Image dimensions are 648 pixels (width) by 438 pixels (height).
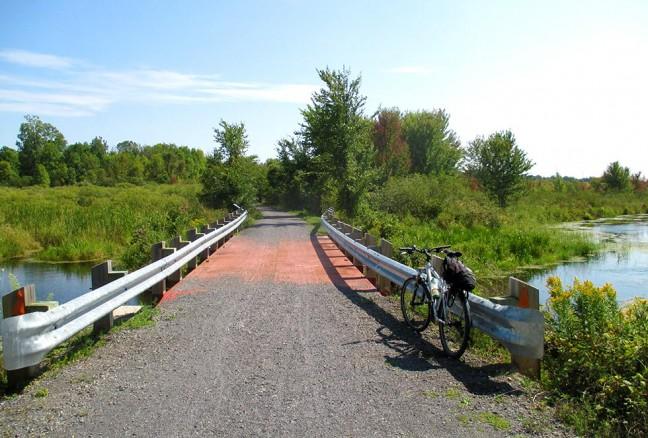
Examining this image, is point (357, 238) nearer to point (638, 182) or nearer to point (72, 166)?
point (638, 182)

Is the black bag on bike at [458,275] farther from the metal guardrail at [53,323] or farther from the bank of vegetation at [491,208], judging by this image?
the metal guardrail at [53,323]

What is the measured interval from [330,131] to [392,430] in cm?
3338

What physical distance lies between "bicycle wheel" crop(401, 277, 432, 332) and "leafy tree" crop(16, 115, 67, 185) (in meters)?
101

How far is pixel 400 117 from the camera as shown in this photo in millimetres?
63625

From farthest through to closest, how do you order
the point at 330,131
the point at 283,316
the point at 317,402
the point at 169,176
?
the point at 169,176, the point at 330,131, the point at 283,316, the point at 317,402

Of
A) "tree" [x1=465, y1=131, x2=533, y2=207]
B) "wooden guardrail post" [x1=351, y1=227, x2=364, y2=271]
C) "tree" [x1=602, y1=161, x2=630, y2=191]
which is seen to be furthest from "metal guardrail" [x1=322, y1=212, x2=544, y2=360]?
"tree" [x1=602, y1=161, x2=630, y2=191]

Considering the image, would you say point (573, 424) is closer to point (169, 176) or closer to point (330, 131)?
point (330, 131)

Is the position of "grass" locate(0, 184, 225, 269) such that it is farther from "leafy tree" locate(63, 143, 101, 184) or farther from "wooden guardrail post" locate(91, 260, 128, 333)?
"leafy tree" locate(63, 143, 101, 184)

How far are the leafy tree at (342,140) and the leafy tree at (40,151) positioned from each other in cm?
7659

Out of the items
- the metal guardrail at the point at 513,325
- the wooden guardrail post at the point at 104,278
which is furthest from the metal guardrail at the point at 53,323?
the metal guardrail at the point at 513,325

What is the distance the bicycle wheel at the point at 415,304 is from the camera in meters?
7.13

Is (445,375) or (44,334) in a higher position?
(44,334)

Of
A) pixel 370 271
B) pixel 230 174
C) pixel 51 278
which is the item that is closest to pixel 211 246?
pixel 51 278

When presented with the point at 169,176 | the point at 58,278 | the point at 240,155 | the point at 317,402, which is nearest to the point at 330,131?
the point at 240,155
